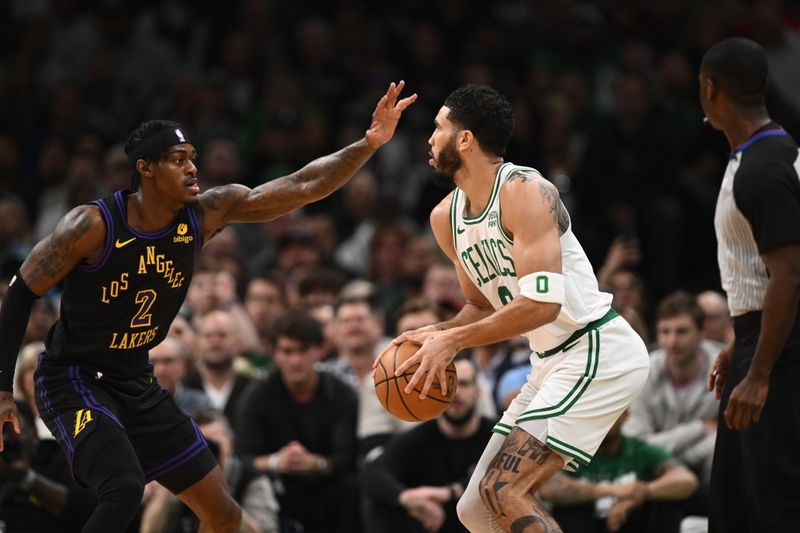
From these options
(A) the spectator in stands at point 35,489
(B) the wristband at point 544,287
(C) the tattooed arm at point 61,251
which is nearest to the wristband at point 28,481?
(A) the spectator in stands at point 35,489

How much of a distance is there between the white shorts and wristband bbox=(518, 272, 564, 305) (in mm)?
412

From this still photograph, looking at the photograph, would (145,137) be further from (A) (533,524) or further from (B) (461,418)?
(B) (461,418)

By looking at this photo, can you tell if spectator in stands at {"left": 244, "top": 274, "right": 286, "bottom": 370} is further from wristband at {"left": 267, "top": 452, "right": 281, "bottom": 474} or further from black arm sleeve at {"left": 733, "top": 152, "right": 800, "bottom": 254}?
black arm sleeve at {"left": 733, "top": 152, "right": 800, "bottom": 254}

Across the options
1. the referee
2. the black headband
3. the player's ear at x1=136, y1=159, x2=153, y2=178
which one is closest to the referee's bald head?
the referee

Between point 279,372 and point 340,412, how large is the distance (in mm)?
547

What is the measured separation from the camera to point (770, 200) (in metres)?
5.44

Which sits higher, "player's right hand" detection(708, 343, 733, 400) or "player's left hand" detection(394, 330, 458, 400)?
"player's left hand" detection(394, 330, 458, 400)

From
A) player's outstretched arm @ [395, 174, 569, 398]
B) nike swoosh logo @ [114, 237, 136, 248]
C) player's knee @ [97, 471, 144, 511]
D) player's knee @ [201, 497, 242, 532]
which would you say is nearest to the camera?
player's outstretched arm @ [395, 174, 569, 398]

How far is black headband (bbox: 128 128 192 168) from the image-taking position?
609 cm

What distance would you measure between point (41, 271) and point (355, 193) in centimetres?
732

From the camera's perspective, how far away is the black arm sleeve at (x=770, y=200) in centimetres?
541

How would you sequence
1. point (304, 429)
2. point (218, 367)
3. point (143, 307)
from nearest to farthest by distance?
1. point (143, 307)
2. point (304, 429)
3. point (218, 367)

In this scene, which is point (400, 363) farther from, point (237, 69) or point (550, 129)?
point (237, 69)

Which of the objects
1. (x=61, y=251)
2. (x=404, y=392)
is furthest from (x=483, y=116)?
(x=61, y=251)
